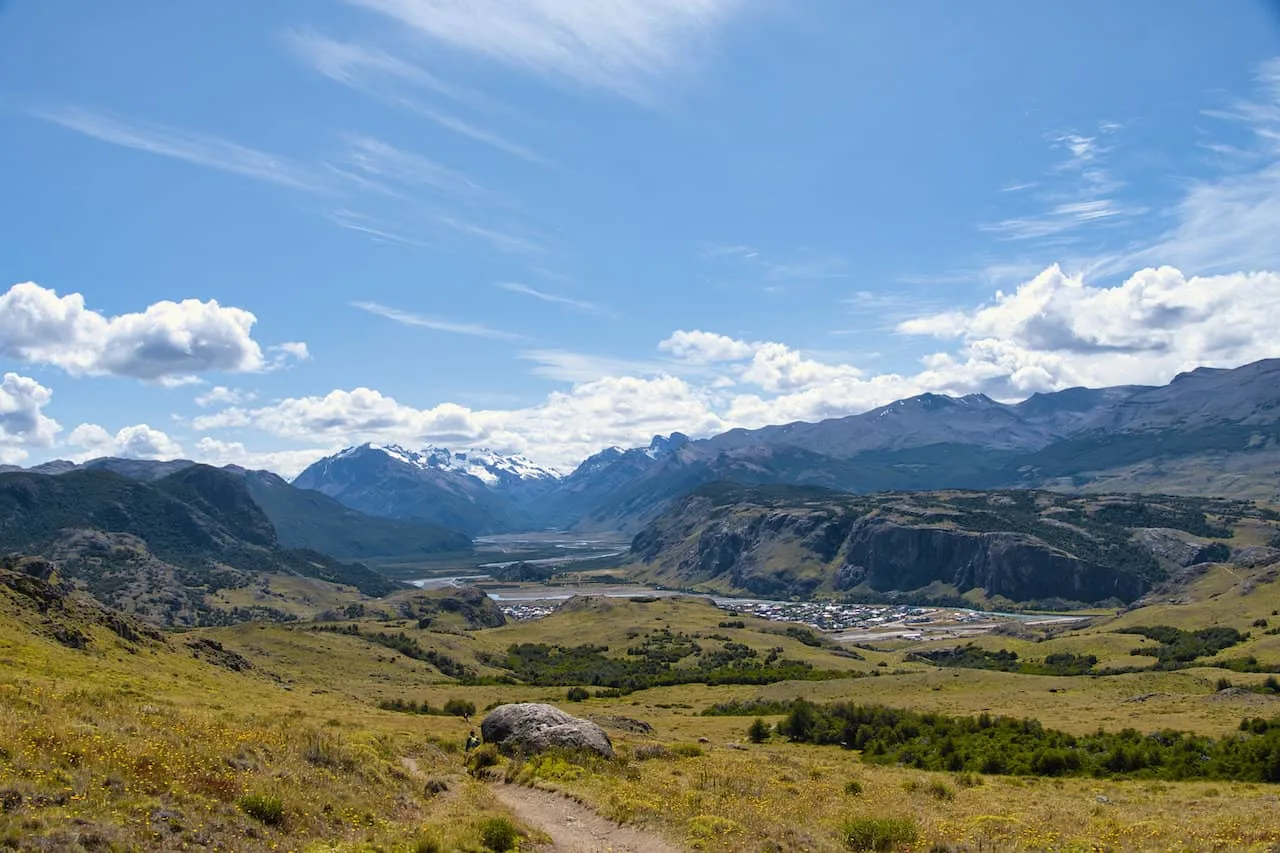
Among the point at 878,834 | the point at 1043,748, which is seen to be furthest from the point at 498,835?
the point at 1043,748

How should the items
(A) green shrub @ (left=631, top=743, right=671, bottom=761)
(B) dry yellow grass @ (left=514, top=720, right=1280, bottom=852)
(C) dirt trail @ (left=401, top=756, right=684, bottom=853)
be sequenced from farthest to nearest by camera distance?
(A) green shrub @ (left=631, top=743, right=671, bottom=761)
(B) dry yellow grass @ (left=514, top=720, right=1280, bottom=852)
(C) dirt trail @ (left=401, top=756, right=684, bottom=853)

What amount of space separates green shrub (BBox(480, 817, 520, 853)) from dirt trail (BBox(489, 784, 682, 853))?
148 centimetres

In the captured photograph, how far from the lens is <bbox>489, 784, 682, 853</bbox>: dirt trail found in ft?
81.9

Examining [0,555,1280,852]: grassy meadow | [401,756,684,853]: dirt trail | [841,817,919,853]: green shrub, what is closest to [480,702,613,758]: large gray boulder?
[0,555,1280,852]: grassy meadow

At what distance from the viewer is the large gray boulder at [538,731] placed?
38.3m

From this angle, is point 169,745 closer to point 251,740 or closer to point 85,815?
point 251,740

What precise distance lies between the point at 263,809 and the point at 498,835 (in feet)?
22.0

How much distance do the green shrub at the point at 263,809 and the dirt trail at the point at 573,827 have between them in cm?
812

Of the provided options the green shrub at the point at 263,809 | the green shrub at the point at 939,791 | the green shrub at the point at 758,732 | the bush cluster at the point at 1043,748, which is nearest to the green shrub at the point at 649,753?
the green shrub at the point at 939,791

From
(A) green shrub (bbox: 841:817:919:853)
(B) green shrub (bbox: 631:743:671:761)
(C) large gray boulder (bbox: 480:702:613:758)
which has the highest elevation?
(A) green shrub (bbox: 841:817:919:853)

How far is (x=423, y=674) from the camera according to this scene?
152m

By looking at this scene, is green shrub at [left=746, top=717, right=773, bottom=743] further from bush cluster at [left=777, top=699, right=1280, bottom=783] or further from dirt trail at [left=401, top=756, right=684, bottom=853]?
dirt trail at [left=401, top=756, right=684, bottom=853]

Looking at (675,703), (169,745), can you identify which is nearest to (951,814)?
(169,745)

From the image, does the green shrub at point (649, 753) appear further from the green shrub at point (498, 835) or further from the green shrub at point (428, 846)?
the green shrub at point (428, 846)
